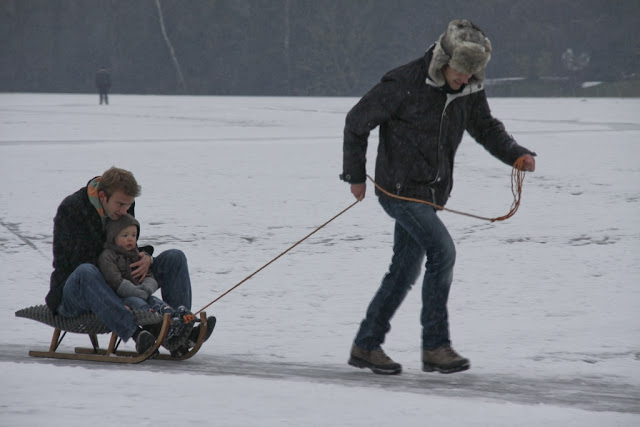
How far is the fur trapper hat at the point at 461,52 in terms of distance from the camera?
3463 mm

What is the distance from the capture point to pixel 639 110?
24484mm

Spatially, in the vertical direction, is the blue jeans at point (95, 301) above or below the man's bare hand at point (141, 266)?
below

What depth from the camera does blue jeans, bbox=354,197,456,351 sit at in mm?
3668

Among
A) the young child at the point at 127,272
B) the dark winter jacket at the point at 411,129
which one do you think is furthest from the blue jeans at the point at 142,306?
the dark winter jacket at the point at 411,129

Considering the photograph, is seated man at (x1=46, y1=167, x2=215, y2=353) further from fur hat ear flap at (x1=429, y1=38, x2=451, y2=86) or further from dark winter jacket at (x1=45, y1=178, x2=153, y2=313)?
fur hat ear flap at (x1=429, y1=38, x2=451, y2=86)

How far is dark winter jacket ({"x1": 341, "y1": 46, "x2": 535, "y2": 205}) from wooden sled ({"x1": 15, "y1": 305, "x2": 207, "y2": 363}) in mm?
962

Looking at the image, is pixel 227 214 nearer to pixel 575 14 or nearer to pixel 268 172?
pixel 268 172

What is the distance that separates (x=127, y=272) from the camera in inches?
156

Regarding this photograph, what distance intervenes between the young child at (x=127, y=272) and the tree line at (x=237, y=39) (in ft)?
137

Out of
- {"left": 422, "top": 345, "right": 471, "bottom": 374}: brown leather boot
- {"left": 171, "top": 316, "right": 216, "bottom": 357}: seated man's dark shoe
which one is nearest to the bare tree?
{"left": 171, "top": 316, "right": 216, "bottom": 357}: seated man's dark shoe

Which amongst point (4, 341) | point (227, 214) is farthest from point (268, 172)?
point (4, 341)

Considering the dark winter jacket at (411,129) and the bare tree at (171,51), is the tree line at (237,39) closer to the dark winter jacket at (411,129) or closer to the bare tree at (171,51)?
the bare tree at (171,51)

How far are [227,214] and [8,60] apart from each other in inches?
1589

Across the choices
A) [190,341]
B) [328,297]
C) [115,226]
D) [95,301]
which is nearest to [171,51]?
[328,297]
